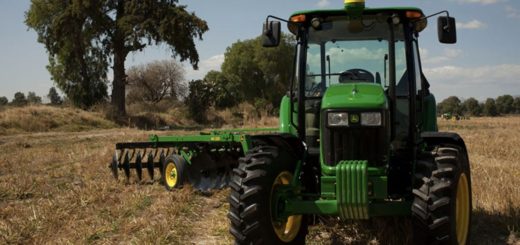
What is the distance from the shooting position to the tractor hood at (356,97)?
4562mm

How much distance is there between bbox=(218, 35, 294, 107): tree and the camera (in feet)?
183

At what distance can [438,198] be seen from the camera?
166 inches

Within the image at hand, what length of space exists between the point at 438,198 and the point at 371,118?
32.5 inches

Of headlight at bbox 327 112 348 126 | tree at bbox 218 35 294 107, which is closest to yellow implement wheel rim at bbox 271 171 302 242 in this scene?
headlight at bbox 327 112 348 126

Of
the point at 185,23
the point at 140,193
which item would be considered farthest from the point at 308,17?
the point at 185,23

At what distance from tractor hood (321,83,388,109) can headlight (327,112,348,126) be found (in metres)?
0.06

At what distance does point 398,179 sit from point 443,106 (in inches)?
3284

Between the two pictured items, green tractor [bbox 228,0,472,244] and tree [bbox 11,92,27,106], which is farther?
tree [bbox 11,92,27,106]

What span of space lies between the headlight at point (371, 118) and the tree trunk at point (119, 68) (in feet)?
89.4

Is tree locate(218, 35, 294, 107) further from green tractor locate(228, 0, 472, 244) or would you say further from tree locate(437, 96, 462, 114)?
green tractor locate(228, 0, 472, 244)

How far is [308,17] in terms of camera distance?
5.53 meters

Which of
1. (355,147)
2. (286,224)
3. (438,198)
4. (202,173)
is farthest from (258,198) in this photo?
(202,173)

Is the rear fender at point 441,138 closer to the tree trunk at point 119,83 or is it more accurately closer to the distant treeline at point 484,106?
the tree trunk at point 119,83

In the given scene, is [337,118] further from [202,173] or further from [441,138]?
[202,173]
